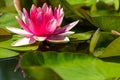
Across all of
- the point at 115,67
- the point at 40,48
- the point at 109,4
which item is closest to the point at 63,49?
the point at 40,48

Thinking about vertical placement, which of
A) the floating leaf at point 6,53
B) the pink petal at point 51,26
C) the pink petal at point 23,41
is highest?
the pink petal at point 51,26

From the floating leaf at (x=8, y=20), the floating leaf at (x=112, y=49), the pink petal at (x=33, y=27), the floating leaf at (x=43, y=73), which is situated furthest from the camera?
the floating leaf at (x=8, y=20)

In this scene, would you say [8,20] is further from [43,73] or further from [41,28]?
[43,73]

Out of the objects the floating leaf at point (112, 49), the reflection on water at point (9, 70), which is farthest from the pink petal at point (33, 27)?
the floating leaf at point (112, 49)

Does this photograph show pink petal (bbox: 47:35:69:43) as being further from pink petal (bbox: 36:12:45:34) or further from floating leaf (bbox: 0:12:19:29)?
floating leaf (bbox: 0:12:19:29)

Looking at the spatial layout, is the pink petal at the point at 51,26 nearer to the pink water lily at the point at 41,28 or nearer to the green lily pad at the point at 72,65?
the pink water lily at the point at 41,28
